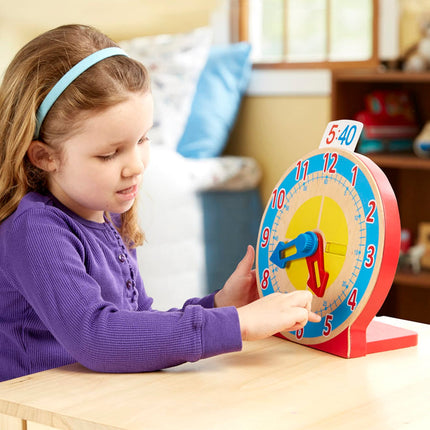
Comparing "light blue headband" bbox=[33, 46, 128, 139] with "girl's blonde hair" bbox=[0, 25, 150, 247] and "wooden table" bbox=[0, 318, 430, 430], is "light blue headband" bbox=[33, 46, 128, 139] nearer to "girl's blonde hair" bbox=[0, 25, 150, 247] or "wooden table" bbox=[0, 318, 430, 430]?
"girl's blonde hair" bbox=[0, 25, 150, 247]

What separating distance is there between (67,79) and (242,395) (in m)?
0.43

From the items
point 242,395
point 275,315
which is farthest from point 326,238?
point 242,395

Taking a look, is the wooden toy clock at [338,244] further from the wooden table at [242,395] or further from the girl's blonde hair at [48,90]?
the girl's blonde hair at [48,90]

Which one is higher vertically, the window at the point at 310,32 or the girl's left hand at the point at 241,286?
the window at the point at 310,32

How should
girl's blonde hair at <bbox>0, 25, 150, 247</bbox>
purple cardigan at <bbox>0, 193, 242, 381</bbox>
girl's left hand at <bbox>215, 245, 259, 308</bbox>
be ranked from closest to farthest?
purple cardigan at <bbox>0, 193, 242, 381</bbox> → girl's blonde hair at <bbox>0, 25, 150, 247</bbox> → girl's left hand at <bbox>215, 245, 259, 308</bbox>

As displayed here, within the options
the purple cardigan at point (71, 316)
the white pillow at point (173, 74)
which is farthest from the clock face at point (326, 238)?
the white pillow at point (173, 74)

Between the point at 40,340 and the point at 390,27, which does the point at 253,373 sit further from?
the point at 390,27

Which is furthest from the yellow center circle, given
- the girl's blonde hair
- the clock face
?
the girl's blonde hair

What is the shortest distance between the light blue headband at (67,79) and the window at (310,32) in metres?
2.01

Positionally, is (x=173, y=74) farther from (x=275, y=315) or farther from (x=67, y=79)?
(x=275, y=315)

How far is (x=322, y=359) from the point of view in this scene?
89 cm

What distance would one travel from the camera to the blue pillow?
2.97m

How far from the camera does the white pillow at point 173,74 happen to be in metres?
2.91

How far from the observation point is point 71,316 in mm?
828
